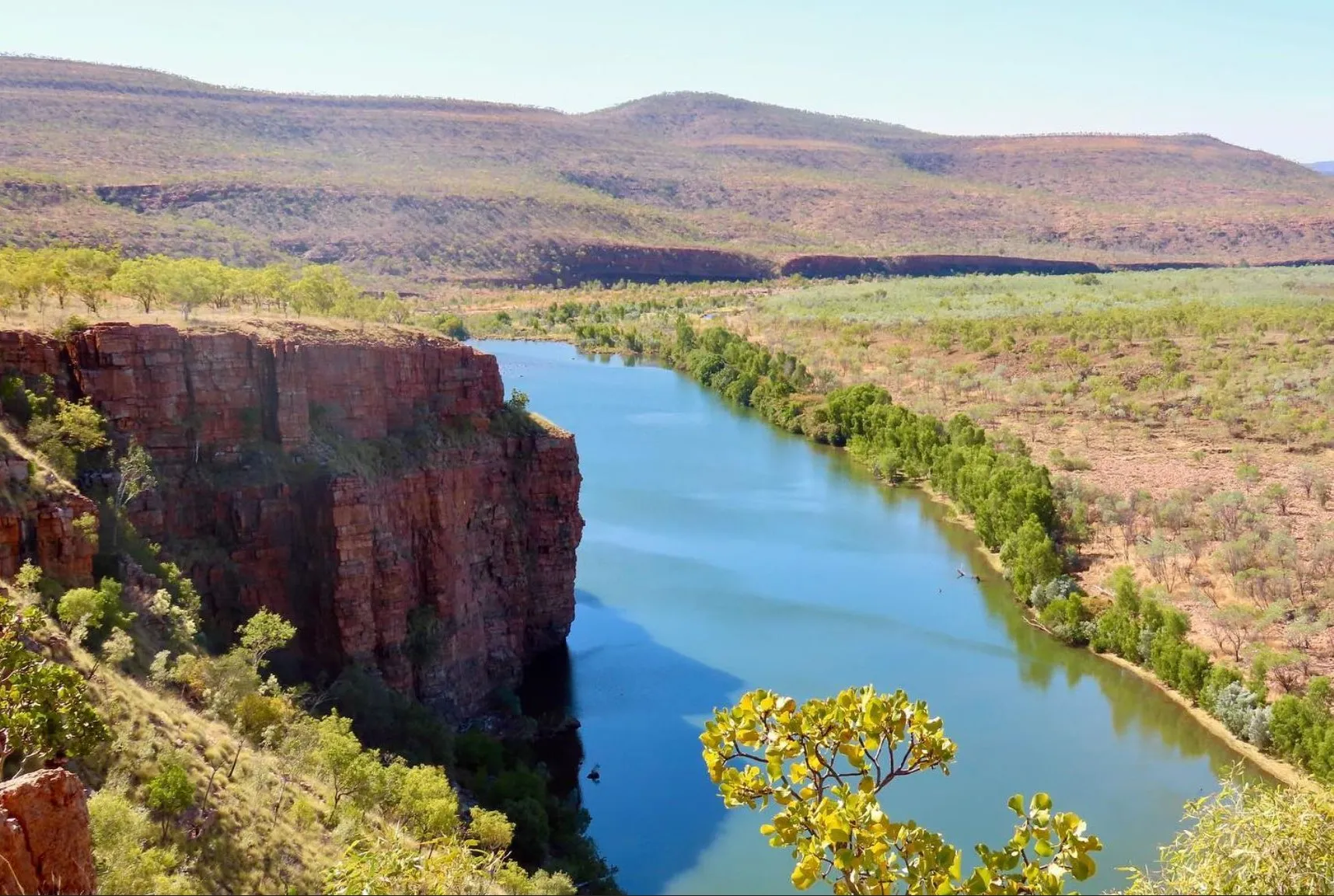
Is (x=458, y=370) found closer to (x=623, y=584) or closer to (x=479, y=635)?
(x=479, y=635)

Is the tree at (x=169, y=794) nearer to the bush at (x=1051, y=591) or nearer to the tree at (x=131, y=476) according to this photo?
the tree at (x=131, y=476)

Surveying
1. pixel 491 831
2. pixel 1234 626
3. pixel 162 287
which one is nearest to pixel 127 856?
pixel 491 831

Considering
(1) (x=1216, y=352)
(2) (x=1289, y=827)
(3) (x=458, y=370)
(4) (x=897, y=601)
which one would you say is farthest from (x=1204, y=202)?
(2) (x=1289, y=827)

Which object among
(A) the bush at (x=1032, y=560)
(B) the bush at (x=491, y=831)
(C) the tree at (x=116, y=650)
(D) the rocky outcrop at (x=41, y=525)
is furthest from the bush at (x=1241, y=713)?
(D) the rocky outcrop at (x=41, y=525)

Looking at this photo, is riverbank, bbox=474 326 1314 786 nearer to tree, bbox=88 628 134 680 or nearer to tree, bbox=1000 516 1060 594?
tree, bbox=1000 516 1060 594

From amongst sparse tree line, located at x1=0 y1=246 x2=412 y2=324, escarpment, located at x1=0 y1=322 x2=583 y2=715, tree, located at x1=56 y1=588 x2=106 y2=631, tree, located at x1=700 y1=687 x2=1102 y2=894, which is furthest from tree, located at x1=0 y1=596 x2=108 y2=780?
sparse tree line, located at x1=0 y1=246 x2=412 y2=324

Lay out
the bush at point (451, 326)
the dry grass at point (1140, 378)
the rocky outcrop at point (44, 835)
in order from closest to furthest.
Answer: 1. the rocky outcrop at point (44, 835)
2. the dry grass at point (1140, 378)
3. the bush at point (451, 326)
